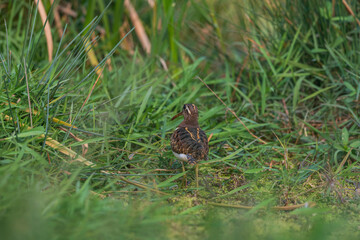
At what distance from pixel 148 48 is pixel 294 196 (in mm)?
2709

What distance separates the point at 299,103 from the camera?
3869 millimetres

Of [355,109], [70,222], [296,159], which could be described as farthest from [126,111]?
[355,109]

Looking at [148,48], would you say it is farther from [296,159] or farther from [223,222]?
[223,222]

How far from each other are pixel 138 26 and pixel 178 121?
178cm

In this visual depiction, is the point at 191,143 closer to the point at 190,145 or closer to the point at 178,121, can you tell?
the point at 190,145

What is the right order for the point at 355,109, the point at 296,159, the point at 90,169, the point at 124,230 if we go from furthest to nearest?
1. the point at 355,109
2. the point at 296,159
3. the point at 90,169
4. the point at 124,230

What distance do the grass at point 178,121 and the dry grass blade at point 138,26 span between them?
0.25 ft

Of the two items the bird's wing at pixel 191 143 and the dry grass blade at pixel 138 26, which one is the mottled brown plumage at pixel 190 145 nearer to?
the bird's wing at pixel 191 143

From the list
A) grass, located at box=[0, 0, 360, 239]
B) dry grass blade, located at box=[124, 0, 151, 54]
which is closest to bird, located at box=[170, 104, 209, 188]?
grass, located at box=[0, 0, 360, 239]

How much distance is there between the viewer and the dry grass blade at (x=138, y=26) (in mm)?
4819

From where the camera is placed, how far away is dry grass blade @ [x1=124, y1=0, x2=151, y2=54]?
4.82m

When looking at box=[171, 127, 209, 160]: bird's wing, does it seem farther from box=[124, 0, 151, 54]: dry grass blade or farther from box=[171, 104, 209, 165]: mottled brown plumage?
box=[124, 0, 151, 54]: dry grass blade

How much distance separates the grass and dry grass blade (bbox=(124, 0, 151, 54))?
0.25 ft

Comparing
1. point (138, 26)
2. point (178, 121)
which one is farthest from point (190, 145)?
point (138, 26)
